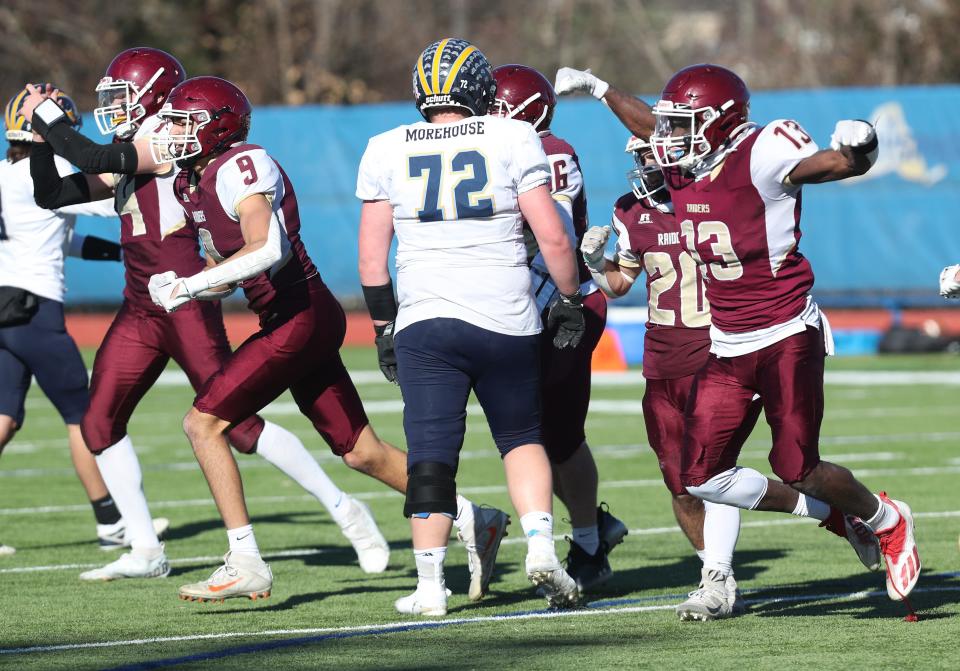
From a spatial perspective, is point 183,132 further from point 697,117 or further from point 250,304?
point 697,117

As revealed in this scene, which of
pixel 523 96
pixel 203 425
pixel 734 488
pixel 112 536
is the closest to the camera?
pixel 734 488

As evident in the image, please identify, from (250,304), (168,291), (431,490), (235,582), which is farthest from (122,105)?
(431,490)

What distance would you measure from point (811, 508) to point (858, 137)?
5.15 ft

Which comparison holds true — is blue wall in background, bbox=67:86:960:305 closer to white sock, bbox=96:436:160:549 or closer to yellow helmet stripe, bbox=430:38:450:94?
white sock, bbox=96:436:160:549

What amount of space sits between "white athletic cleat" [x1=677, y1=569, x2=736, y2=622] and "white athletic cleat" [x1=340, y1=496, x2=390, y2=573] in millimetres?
1710

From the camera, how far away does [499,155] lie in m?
5.65

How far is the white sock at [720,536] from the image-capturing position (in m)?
5.94

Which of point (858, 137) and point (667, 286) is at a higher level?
point (858, 137)

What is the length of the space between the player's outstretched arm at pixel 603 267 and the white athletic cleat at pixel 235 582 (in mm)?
1633

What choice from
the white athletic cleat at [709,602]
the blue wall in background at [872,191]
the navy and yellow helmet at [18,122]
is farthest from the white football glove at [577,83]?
the blue wall in background at [872,191]

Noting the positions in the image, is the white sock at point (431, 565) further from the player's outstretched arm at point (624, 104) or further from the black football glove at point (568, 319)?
the player's outstretched arm at point (624, 104)

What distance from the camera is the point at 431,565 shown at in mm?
5848

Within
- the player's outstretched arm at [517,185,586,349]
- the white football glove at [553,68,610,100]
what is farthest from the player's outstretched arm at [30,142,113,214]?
the player's outstretched arm at [517,185,586,349]

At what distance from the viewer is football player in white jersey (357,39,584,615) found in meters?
5.68
